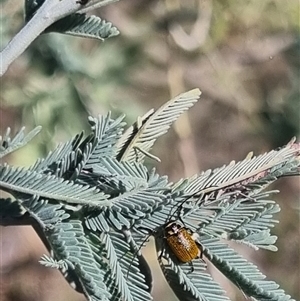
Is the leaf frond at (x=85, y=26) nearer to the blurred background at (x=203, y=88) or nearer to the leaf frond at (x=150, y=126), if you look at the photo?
the leaf frond at (x=150, y=126)

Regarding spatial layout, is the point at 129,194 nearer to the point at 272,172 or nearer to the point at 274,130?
the point at 272,172

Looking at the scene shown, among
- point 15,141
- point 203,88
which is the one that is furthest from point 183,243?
point 203,88

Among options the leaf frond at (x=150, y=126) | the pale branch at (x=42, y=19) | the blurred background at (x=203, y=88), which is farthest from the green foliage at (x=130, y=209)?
the blurred background at (x=203, y=88)

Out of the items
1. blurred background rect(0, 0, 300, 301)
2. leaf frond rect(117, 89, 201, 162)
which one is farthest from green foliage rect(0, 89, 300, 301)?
blurred background rect(0, 0, 300, 301)

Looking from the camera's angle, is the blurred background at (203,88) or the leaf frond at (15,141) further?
the blurred background at (203,88)

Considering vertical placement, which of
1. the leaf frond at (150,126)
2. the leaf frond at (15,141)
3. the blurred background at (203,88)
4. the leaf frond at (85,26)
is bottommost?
the blurred background at (203,88)

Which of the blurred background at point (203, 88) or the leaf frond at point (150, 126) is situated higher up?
the leaf frond at point (150, 126)
